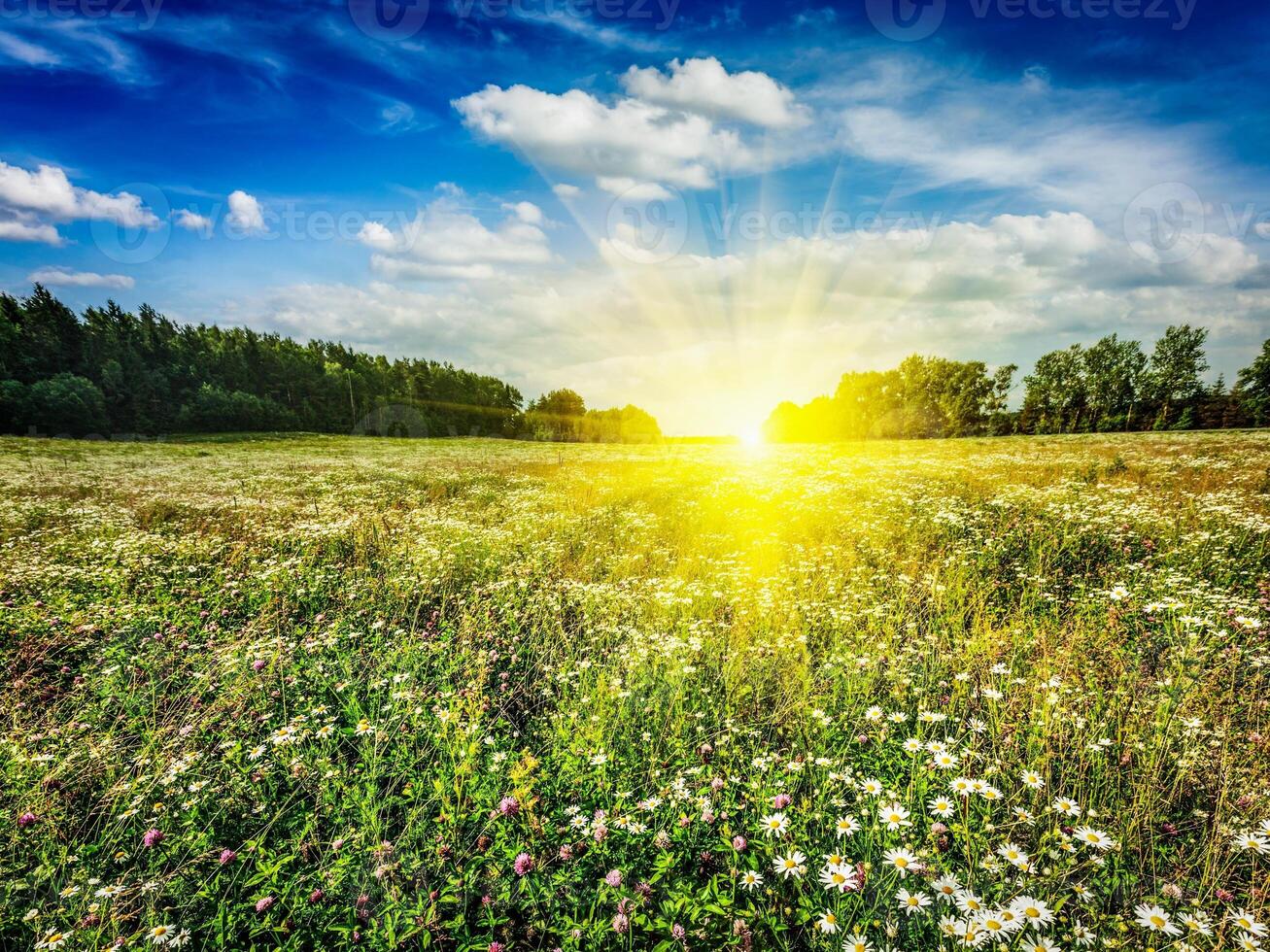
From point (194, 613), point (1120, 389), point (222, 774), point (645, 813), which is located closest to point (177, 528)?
point (194, 613)

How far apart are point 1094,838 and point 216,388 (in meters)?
91.9

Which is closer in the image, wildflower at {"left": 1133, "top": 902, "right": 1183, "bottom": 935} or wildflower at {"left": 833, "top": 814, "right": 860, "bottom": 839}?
wildflower at {"left": 1133, "top": 902, "right": 1183, "bottom": 935}

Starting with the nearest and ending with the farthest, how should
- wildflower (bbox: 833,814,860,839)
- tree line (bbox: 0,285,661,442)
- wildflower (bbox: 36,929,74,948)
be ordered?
wildflower (bbox: 36,929,74,948) < wildflower (bbox: 833,814,860,839) < tree line (bbox: 0,285,661,442)

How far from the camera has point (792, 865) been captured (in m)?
2.70

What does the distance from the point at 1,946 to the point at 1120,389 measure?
96932 mm

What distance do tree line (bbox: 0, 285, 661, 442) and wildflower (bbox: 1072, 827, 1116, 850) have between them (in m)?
80.4

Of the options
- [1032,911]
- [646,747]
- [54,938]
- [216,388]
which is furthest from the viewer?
[216,388]

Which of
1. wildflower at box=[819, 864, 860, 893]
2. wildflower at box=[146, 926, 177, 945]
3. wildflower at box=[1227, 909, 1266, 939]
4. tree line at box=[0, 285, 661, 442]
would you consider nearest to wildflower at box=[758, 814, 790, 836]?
wildflower at box=[819, 864, 860, 893]

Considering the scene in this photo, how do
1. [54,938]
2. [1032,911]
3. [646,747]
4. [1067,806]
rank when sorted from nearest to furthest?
[1032,911]
[54,938]
[1067,806]
[646,747]

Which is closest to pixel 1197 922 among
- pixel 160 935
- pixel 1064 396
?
pixel 160 935

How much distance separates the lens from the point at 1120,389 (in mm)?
67125

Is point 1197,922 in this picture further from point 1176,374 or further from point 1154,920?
point 1176,374

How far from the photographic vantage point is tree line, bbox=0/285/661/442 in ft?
182

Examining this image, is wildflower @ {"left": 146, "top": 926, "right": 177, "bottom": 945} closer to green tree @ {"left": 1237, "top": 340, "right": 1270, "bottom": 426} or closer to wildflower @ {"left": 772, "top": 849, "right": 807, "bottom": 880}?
wildflower @ {"left": 772, "top": 849, "right": 807, "bottom": 880}
